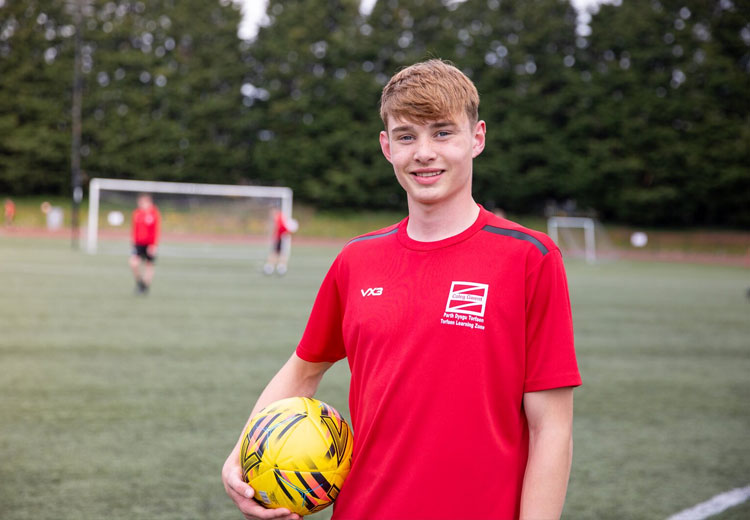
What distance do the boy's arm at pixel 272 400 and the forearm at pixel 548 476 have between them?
627 mm

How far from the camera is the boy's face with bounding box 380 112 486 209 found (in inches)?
71.6

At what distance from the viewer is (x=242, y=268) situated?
22281 mm

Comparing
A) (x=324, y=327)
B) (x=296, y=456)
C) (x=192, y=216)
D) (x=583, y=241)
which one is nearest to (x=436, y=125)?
(x=324, y=327)

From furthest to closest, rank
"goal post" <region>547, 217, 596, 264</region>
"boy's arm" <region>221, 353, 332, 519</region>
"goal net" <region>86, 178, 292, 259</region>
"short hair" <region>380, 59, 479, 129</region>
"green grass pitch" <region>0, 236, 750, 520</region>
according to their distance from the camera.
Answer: "goal post" <region>547, 217, 596, 264</region>, "goal net" <region>86, 178, 292, 259</region>, "green grass pitch" <region>0, 236, 750, 520</region>, "boy's arm" <region>221, 353, 332, 519</region>, "short hair" <region>380, 59, 479, 129</region>

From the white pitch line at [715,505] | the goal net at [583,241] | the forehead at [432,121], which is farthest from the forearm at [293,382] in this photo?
the goal net at [583,241]

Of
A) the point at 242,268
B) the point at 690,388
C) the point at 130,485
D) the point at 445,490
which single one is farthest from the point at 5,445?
the point at 242,268

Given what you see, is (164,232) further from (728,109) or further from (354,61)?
(728,109)

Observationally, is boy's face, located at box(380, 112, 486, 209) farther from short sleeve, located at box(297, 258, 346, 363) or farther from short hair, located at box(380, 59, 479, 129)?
short sleeve, located at box(297, 258, 346, 363)

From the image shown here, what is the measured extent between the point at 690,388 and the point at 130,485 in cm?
563

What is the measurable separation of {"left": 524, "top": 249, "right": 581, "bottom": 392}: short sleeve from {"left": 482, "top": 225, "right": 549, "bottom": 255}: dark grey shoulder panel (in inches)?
0.9

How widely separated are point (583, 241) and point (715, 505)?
34865 mm

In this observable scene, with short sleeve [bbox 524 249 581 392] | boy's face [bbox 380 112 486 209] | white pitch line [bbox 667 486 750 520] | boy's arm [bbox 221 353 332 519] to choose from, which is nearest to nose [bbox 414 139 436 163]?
boy's face [bbox 380 112 486 209]

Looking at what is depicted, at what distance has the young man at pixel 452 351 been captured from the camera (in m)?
1.71

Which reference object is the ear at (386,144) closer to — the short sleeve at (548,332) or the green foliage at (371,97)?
the short sleeve at (548,332)
